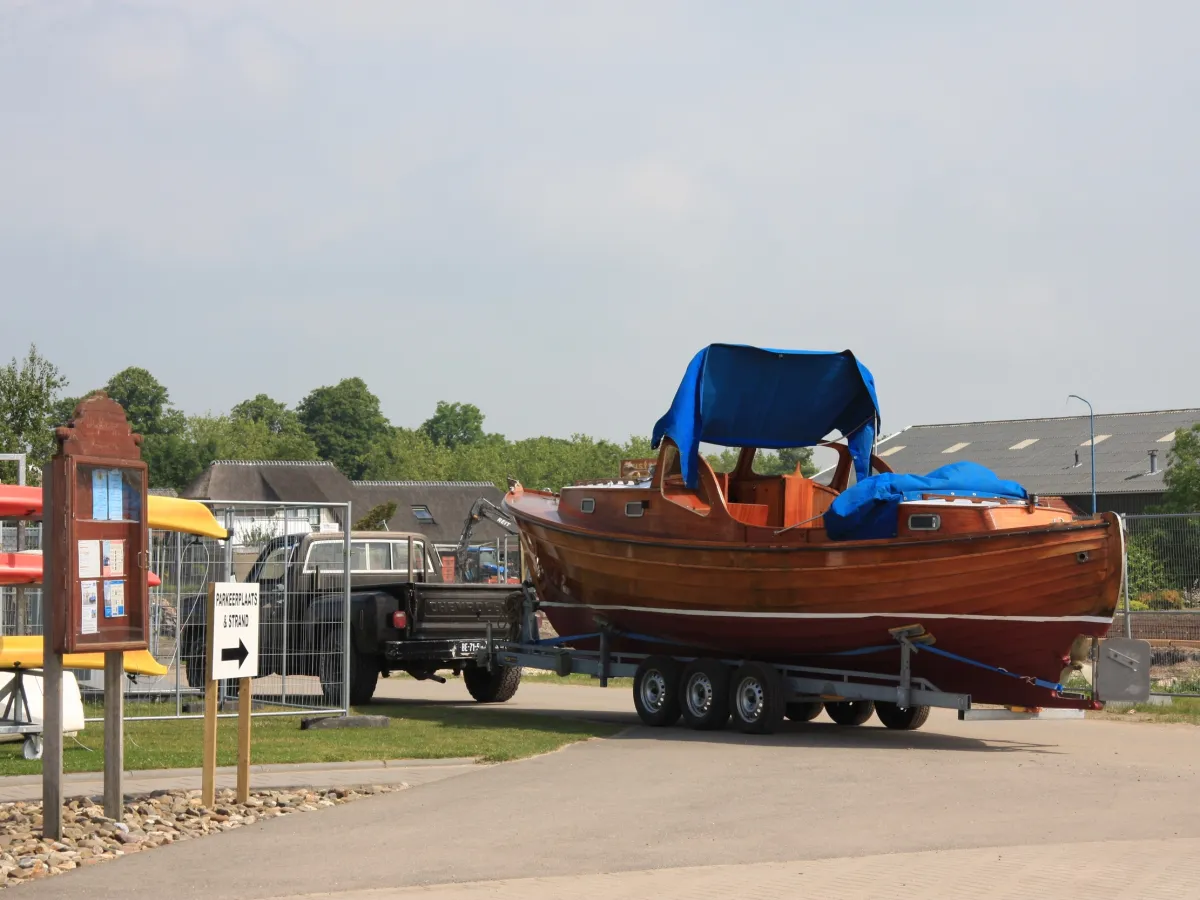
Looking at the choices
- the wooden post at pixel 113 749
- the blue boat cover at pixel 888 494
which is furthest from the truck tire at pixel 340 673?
the wooden post at pixel 113 749

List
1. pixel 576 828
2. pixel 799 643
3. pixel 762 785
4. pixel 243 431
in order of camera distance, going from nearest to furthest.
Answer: pixel 576 828, pixel 762 785, pixel 799 643, pixel 243 431

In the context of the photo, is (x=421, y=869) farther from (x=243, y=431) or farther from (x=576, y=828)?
(x=243, y=431)

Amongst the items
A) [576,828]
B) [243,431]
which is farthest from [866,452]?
[243,431]

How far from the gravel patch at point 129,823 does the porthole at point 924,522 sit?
629cm

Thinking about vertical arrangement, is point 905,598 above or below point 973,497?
below

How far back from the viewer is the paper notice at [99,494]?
10.5 meters

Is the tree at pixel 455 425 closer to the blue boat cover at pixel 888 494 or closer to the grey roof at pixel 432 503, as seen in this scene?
the grey roof at pixel 432 503

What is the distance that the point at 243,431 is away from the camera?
431 ft

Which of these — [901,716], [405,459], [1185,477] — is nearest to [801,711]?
[901,716]

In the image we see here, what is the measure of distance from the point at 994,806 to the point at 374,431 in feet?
425

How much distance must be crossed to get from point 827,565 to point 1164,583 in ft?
22.8

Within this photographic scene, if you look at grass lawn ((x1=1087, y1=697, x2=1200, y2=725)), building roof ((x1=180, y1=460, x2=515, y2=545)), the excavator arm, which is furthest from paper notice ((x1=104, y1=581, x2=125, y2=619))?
building roof ((x1=180, y1=460, x2=515, y2=545))

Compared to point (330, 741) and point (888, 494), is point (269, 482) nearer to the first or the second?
point (330, 741)

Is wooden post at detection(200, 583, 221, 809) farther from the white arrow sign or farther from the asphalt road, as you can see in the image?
the asphalt road
